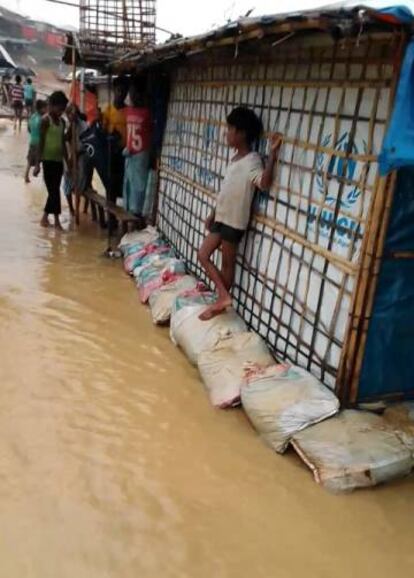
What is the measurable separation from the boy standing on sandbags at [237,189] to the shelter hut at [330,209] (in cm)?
10

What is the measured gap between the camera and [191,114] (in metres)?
6.29

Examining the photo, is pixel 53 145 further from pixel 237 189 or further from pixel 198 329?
pixel 198 329

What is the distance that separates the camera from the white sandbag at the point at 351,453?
3033 mm

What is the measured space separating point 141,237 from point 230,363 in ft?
11.7

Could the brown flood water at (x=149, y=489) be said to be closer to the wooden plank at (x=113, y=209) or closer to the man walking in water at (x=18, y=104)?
the wooden plank at (x=113, y=209)

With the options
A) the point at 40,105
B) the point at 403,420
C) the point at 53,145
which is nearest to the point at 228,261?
the point at 403,420

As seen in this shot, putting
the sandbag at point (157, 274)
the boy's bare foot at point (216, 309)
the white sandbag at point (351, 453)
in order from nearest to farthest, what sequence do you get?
the white sandbag at point (351, 453) < the boy's bare foot at point (216, 309) < the sandbag at point (157, 274)

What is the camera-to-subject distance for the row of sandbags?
10.1 feet

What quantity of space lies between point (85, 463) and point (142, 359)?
1383 mm

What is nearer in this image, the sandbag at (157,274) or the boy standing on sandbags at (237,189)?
the boy standing on sandbags at (237,189)

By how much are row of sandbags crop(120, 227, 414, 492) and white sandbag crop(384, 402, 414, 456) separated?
3 centimetres

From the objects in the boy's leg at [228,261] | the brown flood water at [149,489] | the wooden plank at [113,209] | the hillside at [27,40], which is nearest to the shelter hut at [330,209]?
the boy's leg at [228,261]

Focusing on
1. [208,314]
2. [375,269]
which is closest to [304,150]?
[375,269]

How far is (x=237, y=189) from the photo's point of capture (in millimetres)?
4395
